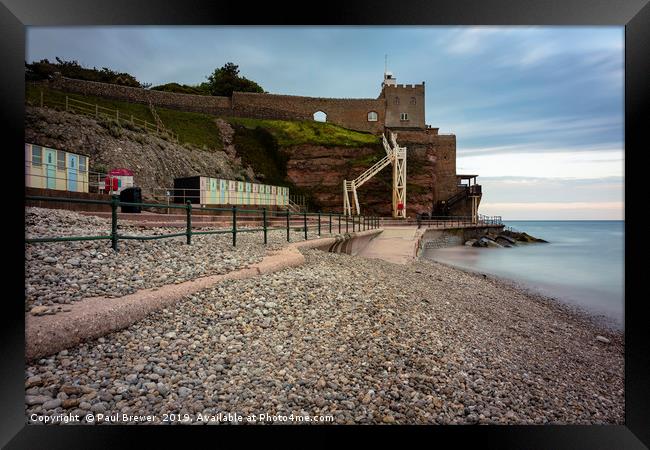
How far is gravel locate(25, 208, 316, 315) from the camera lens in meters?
3.79

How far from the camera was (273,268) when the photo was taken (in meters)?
6.38

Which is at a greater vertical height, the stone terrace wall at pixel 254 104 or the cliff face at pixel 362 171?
the stone terrace wall at pixel 254 104

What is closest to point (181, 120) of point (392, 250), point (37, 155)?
point (37, 155)

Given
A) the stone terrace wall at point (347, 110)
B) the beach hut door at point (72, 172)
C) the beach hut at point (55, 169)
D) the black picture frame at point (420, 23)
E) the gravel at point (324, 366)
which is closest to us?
the black picture frame at point (420, 23)

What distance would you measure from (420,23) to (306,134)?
37.5m

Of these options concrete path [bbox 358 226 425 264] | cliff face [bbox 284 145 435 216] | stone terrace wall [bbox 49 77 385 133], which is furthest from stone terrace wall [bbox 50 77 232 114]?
concrete path [bbox 358 226 425 264]

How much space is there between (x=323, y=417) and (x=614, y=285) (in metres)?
16.2

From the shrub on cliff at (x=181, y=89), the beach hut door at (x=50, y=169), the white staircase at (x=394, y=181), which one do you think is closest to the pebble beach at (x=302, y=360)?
the beach hut door at (x=50, y=169)

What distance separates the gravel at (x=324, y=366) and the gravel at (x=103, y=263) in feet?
2.07

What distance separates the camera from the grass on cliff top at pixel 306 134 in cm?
3828

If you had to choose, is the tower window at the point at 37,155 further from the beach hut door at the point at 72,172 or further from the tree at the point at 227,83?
the tree at the point at 227,83

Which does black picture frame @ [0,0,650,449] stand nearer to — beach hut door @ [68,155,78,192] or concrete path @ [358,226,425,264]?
concrete path @ [358,226,425,264]

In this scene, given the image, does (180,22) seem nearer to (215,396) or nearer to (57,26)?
(57,26)
